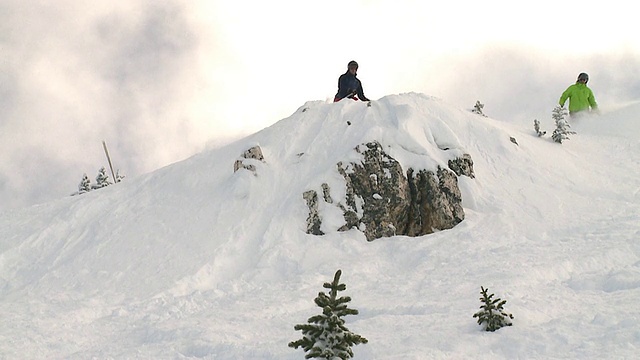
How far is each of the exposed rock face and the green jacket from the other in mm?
15639

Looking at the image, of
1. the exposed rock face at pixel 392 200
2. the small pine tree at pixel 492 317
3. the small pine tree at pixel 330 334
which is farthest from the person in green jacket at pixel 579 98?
the small pine tree at pixel 330 334

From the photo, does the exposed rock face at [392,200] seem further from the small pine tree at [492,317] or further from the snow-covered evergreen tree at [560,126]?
the snow-covered evergreen tree at [560,126]

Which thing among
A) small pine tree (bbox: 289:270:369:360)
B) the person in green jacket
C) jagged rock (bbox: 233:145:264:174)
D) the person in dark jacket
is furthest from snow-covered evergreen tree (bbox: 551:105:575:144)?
small pine tree (bbox: 289:270:369:360)

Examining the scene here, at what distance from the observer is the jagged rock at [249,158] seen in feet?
49.0

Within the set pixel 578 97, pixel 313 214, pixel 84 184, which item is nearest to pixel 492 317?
pixel 313 214

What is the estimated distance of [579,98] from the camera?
25.4 metres

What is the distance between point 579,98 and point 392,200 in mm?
17893

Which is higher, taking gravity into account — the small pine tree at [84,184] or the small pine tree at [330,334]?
the small pine tree at [84,184]

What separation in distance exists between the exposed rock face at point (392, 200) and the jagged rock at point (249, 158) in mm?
2529

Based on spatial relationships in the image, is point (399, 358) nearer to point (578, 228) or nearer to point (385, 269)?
point (385, 269)

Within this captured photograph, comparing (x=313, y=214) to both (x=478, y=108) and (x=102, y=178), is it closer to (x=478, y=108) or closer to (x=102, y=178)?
(x=478, y=108)

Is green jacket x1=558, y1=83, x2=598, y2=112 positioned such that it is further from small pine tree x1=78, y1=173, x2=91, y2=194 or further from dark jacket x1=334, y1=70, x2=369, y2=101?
small pine tree x1=78, y1=173, x2=91, y2=194

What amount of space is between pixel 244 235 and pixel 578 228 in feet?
29.1

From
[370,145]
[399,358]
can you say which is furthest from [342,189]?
[399,358]
